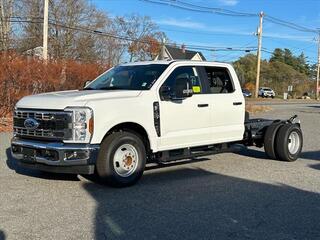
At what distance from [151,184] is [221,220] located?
230 cm

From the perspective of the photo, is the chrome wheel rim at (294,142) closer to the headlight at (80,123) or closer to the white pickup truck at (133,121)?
the white pickup truck at (133,121)

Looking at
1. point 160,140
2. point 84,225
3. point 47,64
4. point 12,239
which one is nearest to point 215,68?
point 160,140

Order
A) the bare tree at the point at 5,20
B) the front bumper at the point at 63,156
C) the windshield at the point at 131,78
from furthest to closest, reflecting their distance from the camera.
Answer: the bare tree at the point at 5,20, the windshield at the point at 131,78, the front bumper at the point at 63,156

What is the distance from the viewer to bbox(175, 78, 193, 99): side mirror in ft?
27.9

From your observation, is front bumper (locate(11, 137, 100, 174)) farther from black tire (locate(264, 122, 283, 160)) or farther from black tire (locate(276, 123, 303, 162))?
black tire (locate(276, 123, 303, 162))

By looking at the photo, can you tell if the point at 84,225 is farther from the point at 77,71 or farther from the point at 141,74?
the point at 77,71

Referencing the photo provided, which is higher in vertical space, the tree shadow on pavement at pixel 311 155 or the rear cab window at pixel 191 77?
the rear cab window at pixel 191 77

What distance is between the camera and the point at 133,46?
6781 cm

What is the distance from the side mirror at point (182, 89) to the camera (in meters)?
8.49

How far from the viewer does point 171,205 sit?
6.73 meters

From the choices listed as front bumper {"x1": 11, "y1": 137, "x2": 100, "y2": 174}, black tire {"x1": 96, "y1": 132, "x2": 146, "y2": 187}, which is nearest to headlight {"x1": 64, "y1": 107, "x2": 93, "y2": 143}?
front bumper {"x1": 11, "y1": 137, "x2": 100, "y2": 174}

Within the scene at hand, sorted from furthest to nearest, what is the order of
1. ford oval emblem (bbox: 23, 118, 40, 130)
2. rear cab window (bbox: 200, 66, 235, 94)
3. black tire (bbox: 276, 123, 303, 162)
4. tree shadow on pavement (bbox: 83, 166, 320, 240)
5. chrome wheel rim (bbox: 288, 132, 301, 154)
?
chrome wheel rim (bbox: 288, 132, 301, 154), black tire (bbox: 276, 123, 303, 162), rear cab window (bbox: 200, 66, 235, 94), ford oval emblem (bbox: 23, 118, 40, 130), tree shadow on pavement (bbox: 83, 166, 320, 240)

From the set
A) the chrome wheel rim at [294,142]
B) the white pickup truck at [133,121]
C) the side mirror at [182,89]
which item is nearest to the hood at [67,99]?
the white pickup truck at [133,121]

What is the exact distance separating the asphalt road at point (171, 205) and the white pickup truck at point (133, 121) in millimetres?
459
